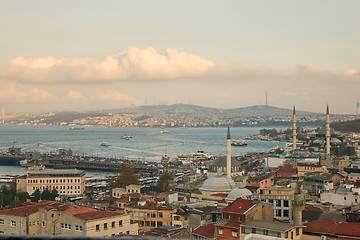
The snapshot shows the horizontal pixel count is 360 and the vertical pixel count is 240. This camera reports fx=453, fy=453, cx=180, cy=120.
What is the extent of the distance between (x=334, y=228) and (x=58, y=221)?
22.3 feet

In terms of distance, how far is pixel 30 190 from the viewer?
29766 mm

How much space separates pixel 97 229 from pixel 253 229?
3.81 meters

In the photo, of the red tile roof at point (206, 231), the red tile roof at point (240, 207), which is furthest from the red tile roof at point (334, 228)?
the red tile roof at point (206, 231)

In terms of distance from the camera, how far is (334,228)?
10609 millimetres

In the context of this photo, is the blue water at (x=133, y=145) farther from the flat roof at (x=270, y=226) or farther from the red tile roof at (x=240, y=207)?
the flat roof at (x=270, y=226)

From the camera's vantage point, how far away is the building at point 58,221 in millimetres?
11234

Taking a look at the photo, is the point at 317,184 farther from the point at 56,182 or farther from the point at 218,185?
the point at 56,182

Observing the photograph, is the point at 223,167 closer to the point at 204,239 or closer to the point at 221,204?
the point at 221,204

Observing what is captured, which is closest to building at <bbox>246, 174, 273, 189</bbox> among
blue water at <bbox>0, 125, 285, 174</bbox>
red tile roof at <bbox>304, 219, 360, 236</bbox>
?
red tile roof at <bbox>304, 219, 360, 236</bbox>

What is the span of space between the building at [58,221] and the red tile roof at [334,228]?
4.76 meters

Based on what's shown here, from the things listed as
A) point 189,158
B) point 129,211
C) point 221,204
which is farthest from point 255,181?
point 189,158

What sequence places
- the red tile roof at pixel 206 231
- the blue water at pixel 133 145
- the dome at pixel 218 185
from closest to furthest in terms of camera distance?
the red tile roof at pixel 206 231 → the dome at pixel 218 185 → the blue water at pixel 133 145

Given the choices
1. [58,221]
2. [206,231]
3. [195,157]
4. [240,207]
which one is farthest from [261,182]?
[195,157]

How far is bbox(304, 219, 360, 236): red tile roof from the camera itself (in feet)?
34.1
